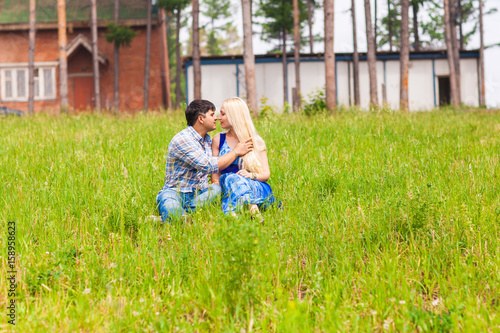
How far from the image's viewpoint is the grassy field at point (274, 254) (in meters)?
2.65

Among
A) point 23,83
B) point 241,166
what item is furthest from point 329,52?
point 23,83

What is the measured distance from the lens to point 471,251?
3.24 m

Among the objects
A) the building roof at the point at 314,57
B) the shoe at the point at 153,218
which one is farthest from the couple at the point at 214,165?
the building roof at the point at 314,57

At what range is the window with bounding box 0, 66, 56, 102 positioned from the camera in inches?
1036

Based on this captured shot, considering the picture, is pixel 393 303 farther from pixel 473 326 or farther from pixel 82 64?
pixel 82 64

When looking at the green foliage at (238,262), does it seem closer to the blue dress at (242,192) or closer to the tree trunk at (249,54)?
the blue dress at (242,192)

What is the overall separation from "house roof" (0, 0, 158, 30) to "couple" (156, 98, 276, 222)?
2331 cm

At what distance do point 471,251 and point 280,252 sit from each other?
4.60 ft

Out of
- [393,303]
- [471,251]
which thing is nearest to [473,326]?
[393,303]

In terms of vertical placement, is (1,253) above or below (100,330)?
above

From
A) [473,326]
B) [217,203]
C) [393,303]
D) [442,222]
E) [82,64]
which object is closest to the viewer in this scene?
[473,326]

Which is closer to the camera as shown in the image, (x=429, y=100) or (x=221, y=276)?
(x=221, y=276)

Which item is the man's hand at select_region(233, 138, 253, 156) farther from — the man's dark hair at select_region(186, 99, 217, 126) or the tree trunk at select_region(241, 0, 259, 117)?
the tree trunk at select_region(241, 0, 259, 117)

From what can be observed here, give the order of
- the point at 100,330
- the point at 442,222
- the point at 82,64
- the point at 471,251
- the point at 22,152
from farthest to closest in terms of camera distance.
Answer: the point at 82,64, the point at 22,152, the point at 442,222, the point at 471,251, the point at 100,330
